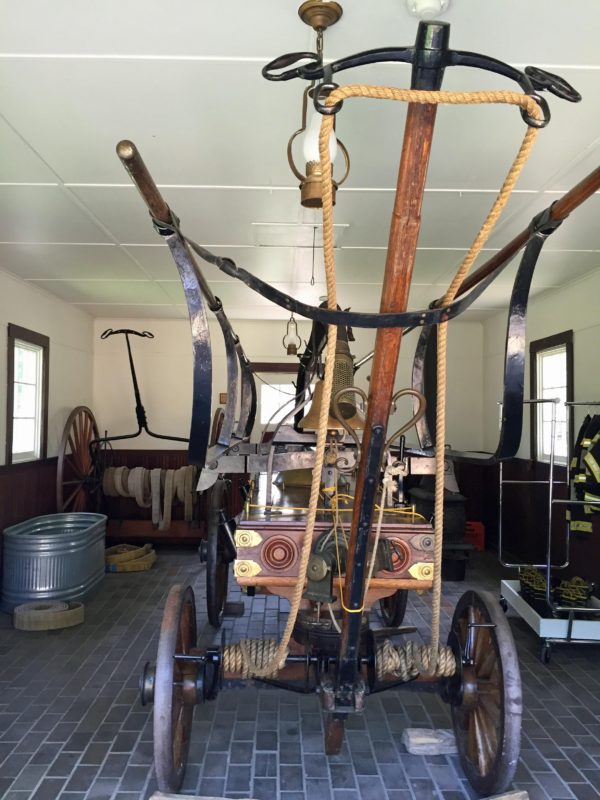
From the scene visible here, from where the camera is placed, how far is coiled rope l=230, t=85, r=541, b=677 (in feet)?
3.30

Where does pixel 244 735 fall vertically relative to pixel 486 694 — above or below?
below

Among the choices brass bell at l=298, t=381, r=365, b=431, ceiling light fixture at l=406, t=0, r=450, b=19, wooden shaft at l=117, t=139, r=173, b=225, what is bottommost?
brass bell at l=298, t=381, r=365, b=431

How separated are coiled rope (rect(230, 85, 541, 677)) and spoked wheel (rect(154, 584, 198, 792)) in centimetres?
26

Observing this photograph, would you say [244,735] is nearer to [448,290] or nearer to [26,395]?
[448,290]

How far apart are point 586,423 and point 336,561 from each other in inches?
122

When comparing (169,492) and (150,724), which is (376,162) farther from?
(169,492)

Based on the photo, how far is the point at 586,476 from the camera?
4215 millimetres

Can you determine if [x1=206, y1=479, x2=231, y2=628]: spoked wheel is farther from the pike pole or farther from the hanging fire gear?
the hanging fire gear

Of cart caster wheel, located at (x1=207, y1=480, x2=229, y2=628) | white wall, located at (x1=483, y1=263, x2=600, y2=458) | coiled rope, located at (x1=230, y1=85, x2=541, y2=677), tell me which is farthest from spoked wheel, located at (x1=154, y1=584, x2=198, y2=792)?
Answer: white wall, located at (x1=483, y1=263, x2=600, y2=458)

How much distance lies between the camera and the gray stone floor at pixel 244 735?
242cm

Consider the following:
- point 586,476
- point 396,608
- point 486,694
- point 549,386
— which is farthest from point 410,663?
point 549,386

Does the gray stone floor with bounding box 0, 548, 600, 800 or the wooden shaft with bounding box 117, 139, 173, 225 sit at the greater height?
the wooden shaft with bounding box 117, 139, 173, 225

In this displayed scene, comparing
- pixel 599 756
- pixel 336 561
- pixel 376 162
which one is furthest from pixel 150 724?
pixel 376 162

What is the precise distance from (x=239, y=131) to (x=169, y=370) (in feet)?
16.6
